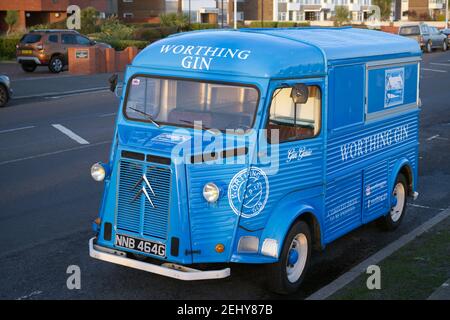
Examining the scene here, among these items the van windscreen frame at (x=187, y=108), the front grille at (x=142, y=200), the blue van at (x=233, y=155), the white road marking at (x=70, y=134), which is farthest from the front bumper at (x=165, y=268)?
the white road marking at (x=70, y=134)

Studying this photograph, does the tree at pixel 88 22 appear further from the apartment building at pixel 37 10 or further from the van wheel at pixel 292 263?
the van wheel at pixel 292 263

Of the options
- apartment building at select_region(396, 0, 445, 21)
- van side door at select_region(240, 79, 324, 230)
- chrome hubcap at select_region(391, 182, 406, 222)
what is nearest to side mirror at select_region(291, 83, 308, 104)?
van side door at select_region(240, 79, 324, 230)

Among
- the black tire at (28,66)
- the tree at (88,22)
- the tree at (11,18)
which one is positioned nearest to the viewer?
the black tire at (28,66)

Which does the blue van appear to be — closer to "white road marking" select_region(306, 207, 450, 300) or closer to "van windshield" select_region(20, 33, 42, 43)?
"white road marking" select_region(306, 207, 450, 300)

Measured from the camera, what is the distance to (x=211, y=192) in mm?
6965

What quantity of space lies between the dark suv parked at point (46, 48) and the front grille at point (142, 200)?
89.4 feet

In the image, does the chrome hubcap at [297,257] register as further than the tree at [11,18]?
No

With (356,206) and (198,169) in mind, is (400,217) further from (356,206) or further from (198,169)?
(198,169)

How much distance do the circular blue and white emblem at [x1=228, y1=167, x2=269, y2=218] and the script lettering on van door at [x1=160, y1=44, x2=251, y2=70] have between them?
120cm

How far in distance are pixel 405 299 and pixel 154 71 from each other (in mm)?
3522

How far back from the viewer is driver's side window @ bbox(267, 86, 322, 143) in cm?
748

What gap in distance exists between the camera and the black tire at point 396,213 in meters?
9.98

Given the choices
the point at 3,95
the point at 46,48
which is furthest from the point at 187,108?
the point at 46,48

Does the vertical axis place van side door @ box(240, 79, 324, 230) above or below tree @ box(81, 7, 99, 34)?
below
